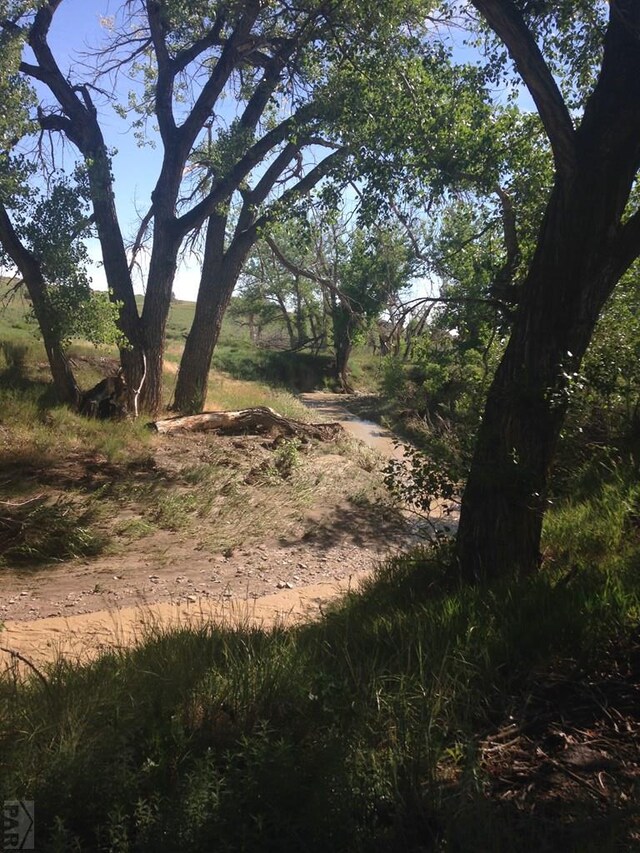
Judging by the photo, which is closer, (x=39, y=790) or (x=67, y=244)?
(x=39, y=790)

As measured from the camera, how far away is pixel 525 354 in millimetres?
4633

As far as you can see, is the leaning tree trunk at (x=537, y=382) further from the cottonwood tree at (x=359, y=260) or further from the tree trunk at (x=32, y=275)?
the tree trunk at (x=32, y=275)

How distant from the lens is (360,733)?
2721 millimetres

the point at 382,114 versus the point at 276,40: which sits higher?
the point at 276,40

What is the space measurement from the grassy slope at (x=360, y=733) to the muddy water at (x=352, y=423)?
7679 mm

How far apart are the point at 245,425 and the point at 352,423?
843 centimetres

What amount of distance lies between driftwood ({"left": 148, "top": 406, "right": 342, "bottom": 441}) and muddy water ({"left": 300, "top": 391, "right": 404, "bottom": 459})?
199cm

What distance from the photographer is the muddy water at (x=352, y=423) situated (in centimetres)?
1744

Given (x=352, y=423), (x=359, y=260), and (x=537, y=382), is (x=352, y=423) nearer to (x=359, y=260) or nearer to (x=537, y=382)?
(x=359, y=260)

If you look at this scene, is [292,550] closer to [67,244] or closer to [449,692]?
[449,692]

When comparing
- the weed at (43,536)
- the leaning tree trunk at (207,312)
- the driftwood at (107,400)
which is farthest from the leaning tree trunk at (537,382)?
the leaning tree trunk at (207,312)

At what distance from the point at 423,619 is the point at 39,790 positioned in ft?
7.94

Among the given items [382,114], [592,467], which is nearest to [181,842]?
[592,467]

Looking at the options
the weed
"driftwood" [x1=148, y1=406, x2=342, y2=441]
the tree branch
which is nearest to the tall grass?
the tree branch
